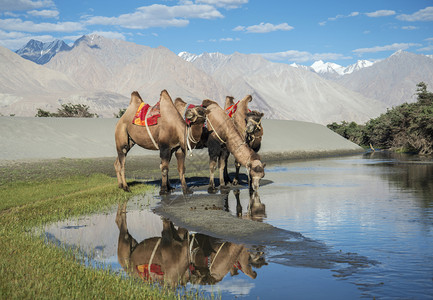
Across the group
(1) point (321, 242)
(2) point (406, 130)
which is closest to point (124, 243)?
(1) point (321, 242)

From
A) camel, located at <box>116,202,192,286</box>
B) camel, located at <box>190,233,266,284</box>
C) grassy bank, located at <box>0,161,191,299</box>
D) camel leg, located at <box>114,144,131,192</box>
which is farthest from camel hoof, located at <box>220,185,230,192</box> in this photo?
camel, located at <box>190,233,266,284</box>

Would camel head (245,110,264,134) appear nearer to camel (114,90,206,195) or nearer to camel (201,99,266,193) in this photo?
camel (201,99,266,193)

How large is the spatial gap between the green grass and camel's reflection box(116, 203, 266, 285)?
81 cm

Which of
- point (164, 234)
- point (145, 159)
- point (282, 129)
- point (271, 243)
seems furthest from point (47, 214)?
point (282, 129)

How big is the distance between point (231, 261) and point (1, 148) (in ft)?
124

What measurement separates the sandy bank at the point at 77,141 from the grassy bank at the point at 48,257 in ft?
75.5

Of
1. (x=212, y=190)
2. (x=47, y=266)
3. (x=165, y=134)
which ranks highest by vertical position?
(x=165, y=134)

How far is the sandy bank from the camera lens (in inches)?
1750

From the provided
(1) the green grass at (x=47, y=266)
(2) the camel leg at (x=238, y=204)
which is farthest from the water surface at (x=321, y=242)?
(1) the green grass at (x=47, y=266)

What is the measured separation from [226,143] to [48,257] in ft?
37.0

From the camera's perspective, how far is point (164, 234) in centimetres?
1298

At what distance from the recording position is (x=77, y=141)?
165 ft

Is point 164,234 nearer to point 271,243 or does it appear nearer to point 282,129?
point 271,243

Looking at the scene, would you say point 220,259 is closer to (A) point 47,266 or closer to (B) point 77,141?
(A) point 47,266
